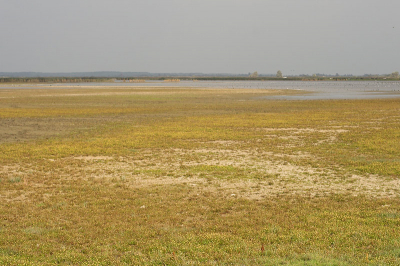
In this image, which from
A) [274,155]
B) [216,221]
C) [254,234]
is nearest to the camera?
[254,234]

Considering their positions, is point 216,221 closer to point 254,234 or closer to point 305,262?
point 254,234

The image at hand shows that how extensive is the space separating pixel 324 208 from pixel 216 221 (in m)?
3.09

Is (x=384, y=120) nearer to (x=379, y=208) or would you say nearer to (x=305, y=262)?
(x=379, y=208)

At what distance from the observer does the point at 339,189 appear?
12906 mm

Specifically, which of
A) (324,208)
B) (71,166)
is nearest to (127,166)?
(71,166)

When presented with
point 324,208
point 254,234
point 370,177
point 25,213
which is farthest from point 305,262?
point 370,177

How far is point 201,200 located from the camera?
11.8 meters

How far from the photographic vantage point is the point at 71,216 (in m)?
10.3

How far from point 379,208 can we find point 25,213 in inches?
368

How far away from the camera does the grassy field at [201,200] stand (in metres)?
8.04

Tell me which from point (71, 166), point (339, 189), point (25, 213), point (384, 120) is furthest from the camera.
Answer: point (384, 120)

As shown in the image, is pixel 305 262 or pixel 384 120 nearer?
pixel 305 262

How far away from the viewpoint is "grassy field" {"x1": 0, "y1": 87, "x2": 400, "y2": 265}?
804 cm

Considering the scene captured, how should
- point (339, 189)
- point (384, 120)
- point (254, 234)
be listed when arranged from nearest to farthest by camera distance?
point (254, 234), point (339, 189), point (384, 120)
